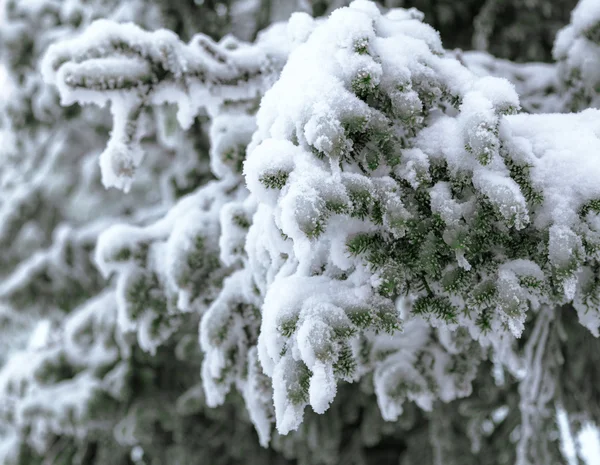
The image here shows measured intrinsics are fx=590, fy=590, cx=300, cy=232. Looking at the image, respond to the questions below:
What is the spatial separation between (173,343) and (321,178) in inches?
118

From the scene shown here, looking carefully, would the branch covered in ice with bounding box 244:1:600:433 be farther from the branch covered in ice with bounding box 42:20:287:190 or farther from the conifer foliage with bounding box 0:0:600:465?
the branch covered in ice with bounding box 42:20:287:190

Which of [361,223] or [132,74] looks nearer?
[361,223]

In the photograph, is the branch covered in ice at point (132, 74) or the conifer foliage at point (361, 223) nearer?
the conifer foliage at point (361, 223)

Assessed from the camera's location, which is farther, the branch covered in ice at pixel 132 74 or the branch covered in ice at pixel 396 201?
the branch covered in ice at pixel 132 74

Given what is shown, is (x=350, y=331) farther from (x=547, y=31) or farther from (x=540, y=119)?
(x=547, y=31)

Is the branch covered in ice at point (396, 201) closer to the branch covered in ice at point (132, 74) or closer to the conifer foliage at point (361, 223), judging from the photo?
the conifer foliage at point (361, 223)

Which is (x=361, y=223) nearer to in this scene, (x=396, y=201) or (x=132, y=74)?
(x=396, y=201)

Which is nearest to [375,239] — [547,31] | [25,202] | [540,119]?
[540,119]

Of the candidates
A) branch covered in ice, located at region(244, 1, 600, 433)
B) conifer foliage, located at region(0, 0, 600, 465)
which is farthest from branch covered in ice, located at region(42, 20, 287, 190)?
branch covered in ice, located at region(244, 1, 600, 433)

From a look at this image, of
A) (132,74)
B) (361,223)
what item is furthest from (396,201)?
(132,74)

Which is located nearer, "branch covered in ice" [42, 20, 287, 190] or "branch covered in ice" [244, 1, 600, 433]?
"branch covered in ice" [244, 1, 600, 433]

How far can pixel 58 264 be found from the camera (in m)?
4.21

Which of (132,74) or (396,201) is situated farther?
(132,74)

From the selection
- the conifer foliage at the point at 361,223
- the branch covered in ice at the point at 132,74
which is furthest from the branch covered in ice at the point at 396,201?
the branch covered in ice at the point at 132,74
